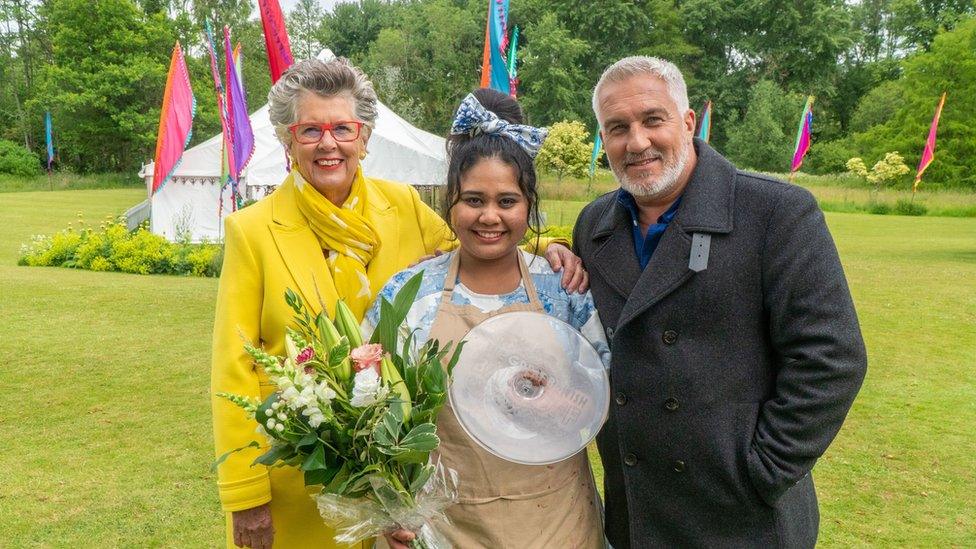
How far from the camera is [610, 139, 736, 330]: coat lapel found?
2.11 metres

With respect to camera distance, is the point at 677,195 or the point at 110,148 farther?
the point at 110,148

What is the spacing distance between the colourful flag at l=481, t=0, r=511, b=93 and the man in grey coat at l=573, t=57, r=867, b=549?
7364mm

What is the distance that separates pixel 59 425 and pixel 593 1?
50833 mm

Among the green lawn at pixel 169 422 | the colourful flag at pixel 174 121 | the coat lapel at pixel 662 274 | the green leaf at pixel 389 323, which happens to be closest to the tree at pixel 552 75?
the colourful flag at pixel 174 121

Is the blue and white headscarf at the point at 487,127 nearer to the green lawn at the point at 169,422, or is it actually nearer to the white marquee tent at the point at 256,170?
the green lawn at the point at 169,422

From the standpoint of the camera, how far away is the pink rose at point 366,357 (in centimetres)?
180

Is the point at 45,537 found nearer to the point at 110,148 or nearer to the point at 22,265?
the point at 22,265

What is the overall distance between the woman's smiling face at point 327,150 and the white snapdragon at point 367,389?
33.9 inches

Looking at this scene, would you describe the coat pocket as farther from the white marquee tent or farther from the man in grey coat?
the white marquee tent

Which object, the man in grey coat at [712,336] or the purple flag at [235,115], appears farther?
the purple flag at [235,115]

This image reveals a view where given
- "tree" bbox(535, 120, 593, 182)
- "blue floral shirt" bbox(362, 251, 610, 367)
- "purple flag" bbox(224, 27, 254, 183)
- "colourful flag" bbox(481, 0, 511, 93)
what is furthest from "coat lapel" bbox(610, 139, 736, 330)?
"tree" bbox(535, 120, 593, 182)

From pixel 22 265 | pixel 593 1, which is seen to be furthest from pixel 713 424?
pixel 593 1

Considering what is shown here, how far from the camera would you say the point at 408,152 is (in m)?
16.6

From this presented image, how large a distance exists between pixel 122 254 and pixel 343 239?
12.4 meters
